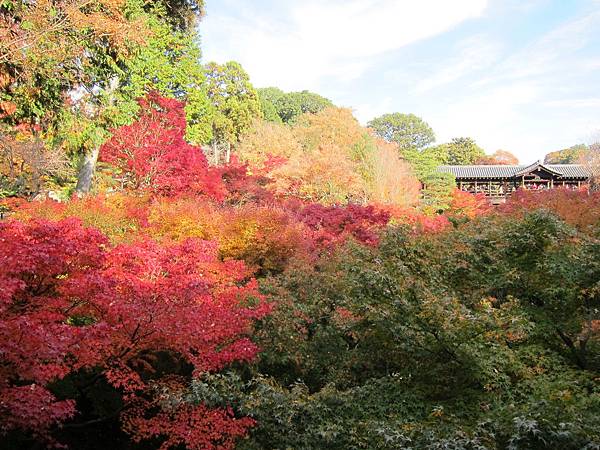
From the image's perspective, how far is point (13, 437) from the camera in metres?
7.19

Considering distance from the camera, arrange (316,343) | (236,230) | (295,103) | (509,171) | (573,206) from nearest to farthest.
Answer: (316,343), (236,230), (573,206), (509,171), (295,103)

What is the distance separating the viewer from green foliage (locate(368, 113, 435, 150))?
62.8 meters

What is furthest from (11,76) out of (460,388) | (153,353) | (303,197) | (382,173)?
(382,173)

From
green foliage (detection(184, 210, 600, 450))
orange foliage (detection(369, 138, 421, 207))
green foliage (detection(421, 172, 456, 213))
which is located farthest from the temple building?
green foliage (detection(184, 210, 600, 450))

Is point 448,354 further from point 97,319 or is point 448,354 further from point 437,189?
point 437,189

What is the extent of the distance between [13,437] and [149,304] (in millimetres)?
3167

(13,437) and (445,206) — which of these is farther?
(445,206)

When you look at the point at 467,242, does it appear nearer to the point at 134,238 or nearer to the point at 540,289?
the point at 540,289

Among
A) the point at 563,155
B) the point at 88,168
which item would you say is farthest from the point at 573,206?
the point at 563,155

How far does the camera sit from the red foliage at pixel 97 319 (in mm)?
5355

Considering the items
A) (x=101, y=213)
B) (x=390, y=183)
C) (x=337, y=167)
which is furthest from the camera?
(x=390, y=183)

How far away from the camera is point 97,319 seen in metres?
7.32

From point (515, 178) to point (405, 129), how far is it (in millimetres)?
26843

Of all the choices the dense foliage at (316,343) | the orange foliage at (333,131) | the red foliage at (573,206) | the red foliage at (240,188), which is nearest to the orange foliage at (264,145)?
the orange foliage at (333,131)
